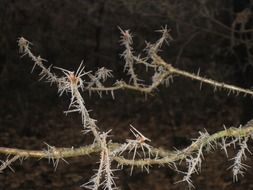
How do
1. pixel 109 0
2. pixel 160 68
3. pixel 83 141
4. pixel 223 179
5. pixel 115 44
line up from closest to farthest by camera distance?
pixel 160 68 < pixel 223 179 < pixel 83 141 < pixel 109 0 < pixel 115 44

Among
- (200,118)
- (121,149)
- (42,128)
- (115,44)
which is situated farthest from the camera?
(115,44)

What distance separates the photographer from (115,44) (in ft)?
56.3

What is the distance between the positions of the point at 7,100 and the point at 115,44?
479 cm

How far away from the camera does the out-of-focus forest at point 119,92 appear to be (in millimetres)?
9727

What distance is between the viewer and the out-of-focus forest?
31.9ft

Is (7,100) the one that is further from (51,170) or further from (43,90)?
(51,170)

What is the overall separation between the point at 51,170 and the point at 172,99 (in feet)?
17.8

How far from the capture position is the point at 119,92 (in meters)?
15.0

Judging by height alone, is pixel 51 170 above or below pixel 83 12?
below

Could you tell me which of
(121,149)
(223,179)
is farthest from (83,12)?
(121,149)

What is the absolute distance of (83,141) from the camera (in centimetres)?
1151

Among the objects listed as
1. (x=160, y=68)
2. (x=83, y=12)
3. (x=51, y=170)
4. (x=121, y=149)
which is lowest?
(x=51, y=170)

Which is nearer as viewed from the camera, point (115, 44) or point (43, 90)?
point (43, 90)

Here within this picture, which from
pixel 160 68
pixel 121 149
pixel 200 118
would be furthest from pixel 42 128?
pixel 121 149
